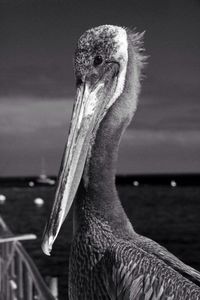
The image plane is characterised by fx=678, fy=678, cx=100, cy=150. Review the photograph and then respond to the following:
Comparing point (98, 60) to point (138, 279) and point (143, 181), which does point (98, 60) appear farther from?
point (143, 181)

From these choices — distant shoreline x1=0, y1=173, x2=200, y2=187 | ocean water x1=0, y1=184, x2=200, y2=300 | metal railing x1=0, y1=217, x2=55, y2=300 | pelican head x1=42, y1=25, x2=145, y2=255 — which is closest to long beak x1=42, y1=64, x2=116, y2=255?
pelican head x1=42, y1=25, x2=145, y2=255

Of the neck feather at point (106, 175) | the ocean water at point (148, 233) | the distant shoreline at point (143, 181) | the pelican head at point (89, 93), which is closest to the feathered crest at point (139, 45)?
the pelican head at point (89, 93)

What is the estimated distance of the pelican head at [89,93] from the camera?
5.87ft

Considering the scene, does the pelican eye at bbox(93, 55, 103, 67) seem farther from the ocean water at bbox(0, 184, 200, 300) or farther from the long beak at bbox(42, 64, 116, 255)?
the ocean water at bbox(0, 184, 200, 300)

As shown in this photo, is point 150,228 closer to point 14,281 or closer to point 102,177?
point 14,281

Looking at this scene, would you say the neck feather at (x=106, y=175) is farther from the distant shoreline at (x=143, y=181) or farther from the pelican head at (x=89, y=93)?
the distant shoreline at (x=143, y=181)

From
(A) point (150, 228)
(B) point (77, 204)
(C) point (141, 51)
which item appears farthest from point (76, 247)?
(A) point (150, 228)

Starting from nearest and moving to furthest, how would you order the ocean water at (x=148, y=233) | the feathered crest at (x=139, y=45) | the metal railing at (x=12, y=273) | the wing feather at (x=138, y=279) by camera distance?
1. the wing feather at (x=138, y=279)
2. the feathered crest at (x=139, y=45)
3. the metal railing at (x=12, y=273)
4. the ocean water at (x=148, y=233)

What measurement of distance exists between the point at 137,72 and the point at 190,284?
0.65 meters

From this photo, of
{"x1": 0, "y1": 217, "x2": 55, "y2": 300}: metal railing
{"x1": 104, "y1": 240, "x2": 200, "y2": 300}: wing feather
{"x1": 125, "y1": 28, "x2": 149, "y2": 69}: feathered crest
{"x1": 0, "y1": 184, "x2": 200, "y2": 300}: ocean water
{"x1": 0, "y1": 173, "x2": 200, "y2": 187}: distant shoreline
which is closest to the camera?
{"x1": 104, "y1": 240, "x2": 200, "y2": 300}: wing feather

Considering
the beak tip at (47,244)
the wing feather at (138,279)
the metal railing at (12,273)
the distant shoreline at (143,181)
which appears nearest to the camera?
the beak tip at (47,244)

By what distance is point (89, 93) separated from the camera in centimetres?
193

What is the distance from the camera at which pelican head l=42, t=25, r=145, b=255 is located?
1790 mm

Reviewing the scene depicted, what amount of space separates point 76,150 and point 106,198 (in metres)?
0.21
